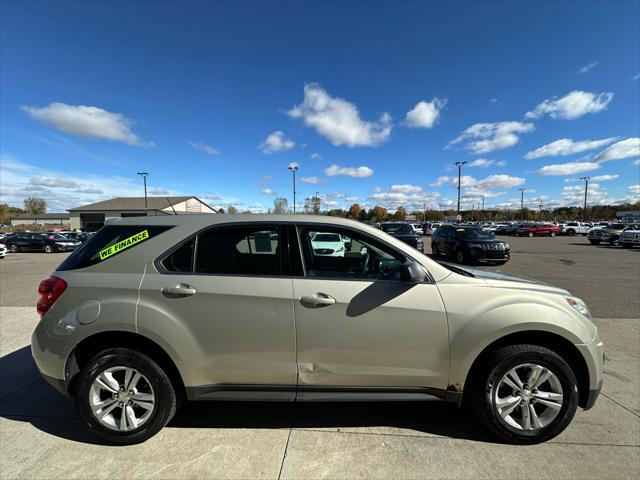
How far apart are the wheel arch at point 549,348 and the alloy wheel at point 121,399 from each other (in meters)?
2.60

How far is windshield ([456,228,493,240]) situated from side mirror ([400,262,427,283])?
43.1 feet

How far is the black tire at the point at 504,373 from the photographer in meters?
2.42

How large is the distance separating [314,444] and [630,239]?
29072mm

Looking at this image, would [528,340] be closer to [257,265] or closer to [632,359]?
[257,265]

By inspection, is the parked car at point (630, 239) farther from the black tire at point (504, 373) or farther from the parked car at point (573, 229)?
the black tire at point (504, 373)

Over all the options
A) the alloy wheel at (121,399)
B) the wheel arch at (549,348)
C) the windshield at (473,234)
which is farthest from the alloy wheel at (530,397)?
the windshield at (473,234)

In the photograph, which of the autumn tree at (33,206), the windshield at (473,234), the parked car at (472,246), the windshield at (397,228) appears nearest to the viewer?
the parked car at (472,246)

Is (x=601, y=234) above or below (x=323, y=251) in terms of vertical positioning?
below

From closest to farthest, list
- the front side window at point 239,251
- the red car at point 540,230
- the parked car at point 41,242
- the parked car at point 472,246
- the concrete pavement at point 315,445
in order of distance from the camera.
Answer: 1. the concrete pavement at point 315,445
2. the front side window at point 239,251
3. the parked car at point 472,246
4. the parked car at point 41,242
5. the red car at point 540,230

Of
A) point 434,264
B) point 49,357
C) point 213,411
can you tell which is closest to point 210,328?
point 213,411

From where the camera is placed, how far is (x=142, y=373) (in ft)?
8.02

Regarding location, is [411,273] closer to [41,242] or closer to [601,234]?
[41,242]

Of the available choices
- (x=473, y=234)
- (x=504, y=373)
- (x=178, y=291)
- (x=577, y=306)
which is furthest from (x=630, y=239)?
(x=178, y=291)

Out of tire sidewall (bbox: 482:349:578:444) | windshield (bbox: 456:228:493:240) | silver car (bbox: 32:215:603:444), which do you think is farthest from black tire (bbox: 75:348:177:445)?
windshield (bbox: 456:228:493:240)
